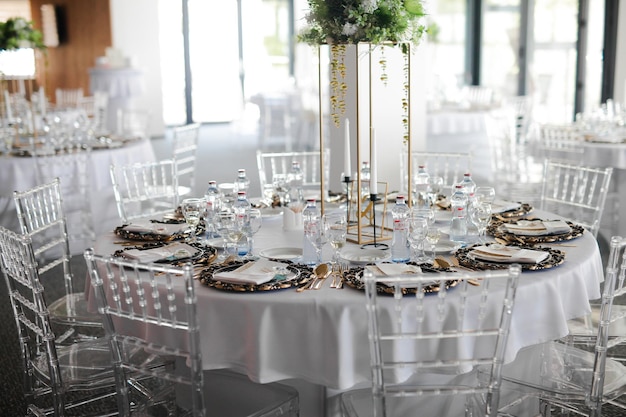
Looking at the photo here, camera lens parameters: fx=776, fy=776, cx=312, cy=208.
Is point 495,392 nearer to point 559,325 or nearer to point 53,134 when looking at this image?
point 559,325

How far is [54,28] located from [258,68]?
12.6 feet

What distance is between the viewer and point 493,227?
3268 mm

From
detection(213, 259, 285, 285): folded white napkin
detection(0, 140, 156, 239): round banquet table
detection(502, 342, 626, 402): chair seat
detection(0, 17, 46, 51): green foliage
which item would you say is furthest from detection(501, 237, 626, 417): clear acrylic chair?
detection(0, 17, 46, 51): green foliage

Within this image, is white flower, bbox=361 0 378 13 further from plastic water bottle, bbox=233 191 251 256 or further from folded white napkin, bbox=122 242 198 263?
folded white napkin, bbox=122 242 198 263

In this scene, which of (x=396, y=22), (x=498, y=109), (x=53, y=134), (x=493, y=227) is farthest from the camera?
(x=498, y=109)

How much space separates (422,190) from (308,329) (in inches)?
57.5

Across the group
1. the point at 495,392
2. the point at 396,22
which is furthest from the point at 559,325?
the point at 396,22

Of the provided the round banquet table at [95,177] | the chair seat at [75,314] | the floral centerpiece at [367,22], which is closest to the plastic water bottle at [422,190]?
the floral centerpiece at [367,22]

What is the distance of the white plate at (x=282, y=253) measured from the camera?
9.65ft

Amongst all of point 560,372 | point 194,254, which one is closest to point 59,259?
point 194,254

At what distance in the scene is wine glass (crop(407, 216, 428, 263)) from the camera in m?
2.75

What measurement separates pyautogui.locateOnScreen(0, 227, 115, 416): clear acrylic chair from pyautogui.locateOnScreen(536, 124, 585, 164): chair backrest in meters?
4.00

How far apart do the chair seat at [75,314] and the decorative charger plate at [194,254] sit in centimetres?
43

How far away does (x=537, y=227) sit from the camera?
10.4 ft
